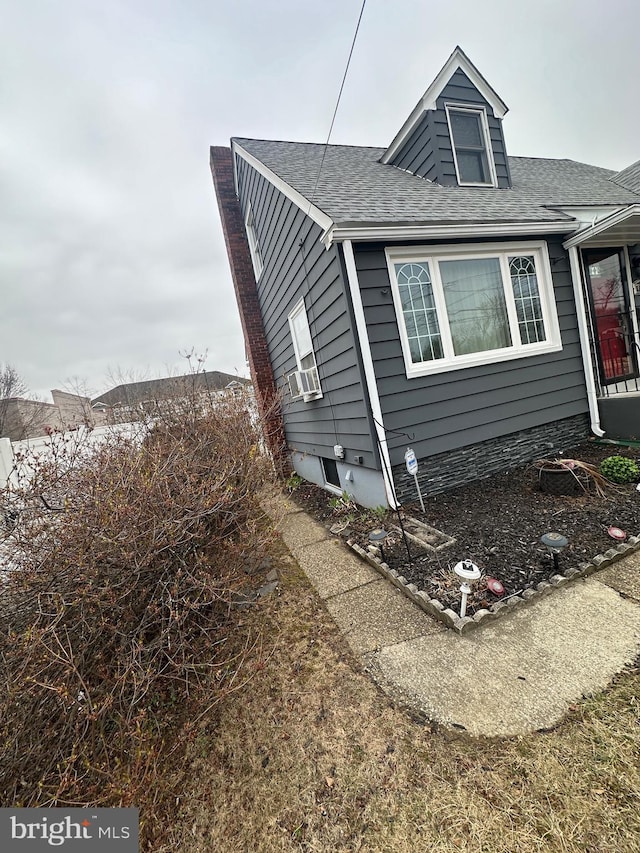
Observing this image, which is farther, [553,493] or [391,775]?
[553,493]

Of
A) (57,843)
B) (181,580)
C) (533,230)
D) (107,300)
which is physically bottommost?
(57,843)

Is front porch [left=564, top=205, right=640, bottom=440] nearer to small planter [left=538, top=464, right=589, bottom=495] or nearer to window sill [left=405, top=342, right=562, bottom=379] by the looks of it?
window sill [left=405, top=342, right=562, bottom=379]

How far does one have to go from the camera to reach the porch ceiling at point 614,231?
446 cm

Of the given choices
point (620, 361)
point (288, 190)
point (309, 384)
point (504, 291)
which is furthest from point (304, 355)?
point (620, 361)

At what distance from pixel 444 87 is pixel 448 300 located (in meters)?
3.96

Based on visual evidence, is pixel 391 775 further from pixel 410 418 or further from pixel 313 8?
pixel 313 8

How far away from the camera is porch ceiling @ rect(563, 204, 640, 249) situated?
175 inches

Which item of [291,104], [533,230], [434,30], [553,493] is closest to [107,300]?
[291,104]

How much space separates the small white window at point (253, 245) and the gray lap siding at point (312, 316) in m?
0.29

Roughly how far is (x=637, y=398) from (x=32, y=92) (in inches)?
429

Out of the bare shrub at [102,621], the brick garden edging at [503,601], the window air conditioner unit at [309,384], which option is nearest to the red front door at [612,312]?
the brick garden edging at [503,601]

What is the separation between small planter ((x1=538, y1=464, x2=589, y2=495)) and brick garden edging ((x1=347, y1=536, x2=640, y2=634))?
1.01 metres

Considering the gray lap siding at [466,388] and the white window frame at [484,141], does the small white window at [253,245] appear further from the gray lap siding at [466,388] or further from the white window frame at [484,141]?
the gray lap siding at [466,388]

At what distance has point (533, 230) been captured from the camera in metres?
4.62
